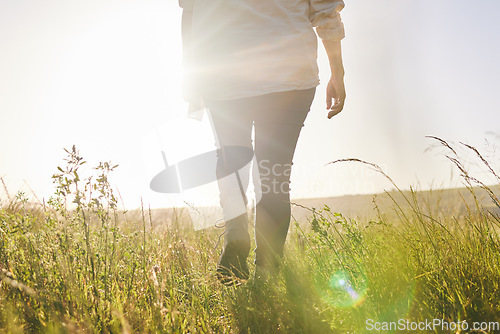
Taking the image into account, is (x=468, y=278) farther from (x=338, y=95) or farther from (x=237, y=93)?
(x=237, y=93)

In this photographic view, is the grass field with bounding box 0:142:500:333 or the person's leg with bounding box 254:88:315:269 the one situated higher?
the person's leg with bounding box 254:88:315:269

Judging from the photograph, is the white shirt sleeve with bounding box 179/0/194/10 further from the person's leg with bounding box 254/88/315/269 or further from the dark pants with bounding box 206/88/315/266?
the person's leg with bounding box 254/88/315/269

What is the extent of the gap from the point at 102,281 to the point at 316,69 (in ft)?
4.91

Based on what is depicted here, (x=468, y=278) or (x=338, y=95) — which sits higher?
(x=338, y=95)

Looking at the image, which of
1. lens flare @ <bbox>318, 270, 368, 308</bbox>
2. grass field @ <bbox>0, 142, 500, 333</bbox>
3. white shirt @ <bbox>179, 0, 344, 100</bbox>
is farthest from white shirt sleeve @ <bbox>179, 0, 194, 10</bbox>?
lens flare @ <bbox>318, 270, 368, 308</bbox>

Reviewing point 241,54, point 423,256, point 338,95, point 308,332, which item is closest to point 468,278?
point 423,256

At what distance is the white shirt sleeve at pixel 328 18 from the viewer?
79.7 inches

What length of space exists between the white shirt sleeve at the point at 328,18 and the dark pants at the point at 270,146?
348 millimetres

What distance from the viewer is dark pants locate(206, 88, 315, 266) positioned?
1.91 m

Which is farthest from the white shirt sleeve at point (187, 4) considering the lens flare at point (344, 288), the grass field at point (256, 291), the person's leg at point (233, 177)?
the lens flare at point (344, 288)

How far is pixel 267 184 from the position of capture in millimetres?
1943

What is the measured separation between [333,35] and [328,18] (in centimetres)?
10

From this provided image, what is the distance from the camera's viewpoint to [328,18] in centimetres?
203

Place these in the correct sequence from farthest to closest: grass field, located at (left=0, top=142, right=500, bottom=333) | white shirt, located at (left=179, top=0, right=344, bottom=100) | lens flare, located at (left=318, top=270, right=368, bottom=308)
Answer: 1. white shirt, located at (left=179, top=0, right=344, bottom=100)
2. lens flare, located at (left=318, top=270, right=368, bottom=308)
3. grass field, located at (left=0, top=142, right=500, bottom=333)
